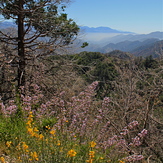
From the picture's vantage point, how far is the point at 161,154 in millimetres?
5527

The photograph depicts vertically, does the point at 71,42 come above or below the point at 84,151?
above

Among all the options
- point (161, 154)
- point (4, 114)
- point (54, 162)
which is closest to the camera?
point (54, 162)

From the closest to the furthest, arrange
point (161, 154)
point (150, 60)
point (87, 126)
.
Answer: point (87, 126)
point (161, 154)
point (150, 60)

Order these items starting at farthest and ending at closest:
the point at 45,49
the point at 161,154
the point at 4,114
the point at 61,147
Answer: the point at 45,49
the point at 161,154
the point at 4,114
the point at 61,147

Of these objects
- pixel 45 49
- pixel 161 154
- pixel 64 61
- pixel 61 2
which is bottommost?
pixel 161 154

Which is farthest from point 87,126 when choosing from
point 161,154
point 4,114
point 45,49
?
point 45,49

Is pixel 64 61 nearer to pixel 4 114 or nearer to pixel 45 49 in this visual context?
pixel 45 49

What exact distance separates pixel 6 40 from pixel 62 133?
667 centimetres

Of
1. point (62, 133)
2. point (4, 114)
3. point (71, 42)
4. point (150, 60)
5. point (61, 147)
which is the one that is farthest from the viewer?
point (150, 60)

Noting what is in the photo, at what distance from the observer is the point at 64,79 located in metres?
9.23

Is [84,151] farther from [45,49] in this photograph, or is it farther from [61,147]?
[45,49]

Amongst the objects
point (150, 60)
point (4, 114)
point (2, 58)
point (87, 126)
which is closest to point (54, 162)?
point (87, 126)

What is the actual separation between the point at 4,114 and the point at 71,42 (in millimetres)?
6275

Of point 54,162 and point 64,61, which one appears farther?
point 64,61
